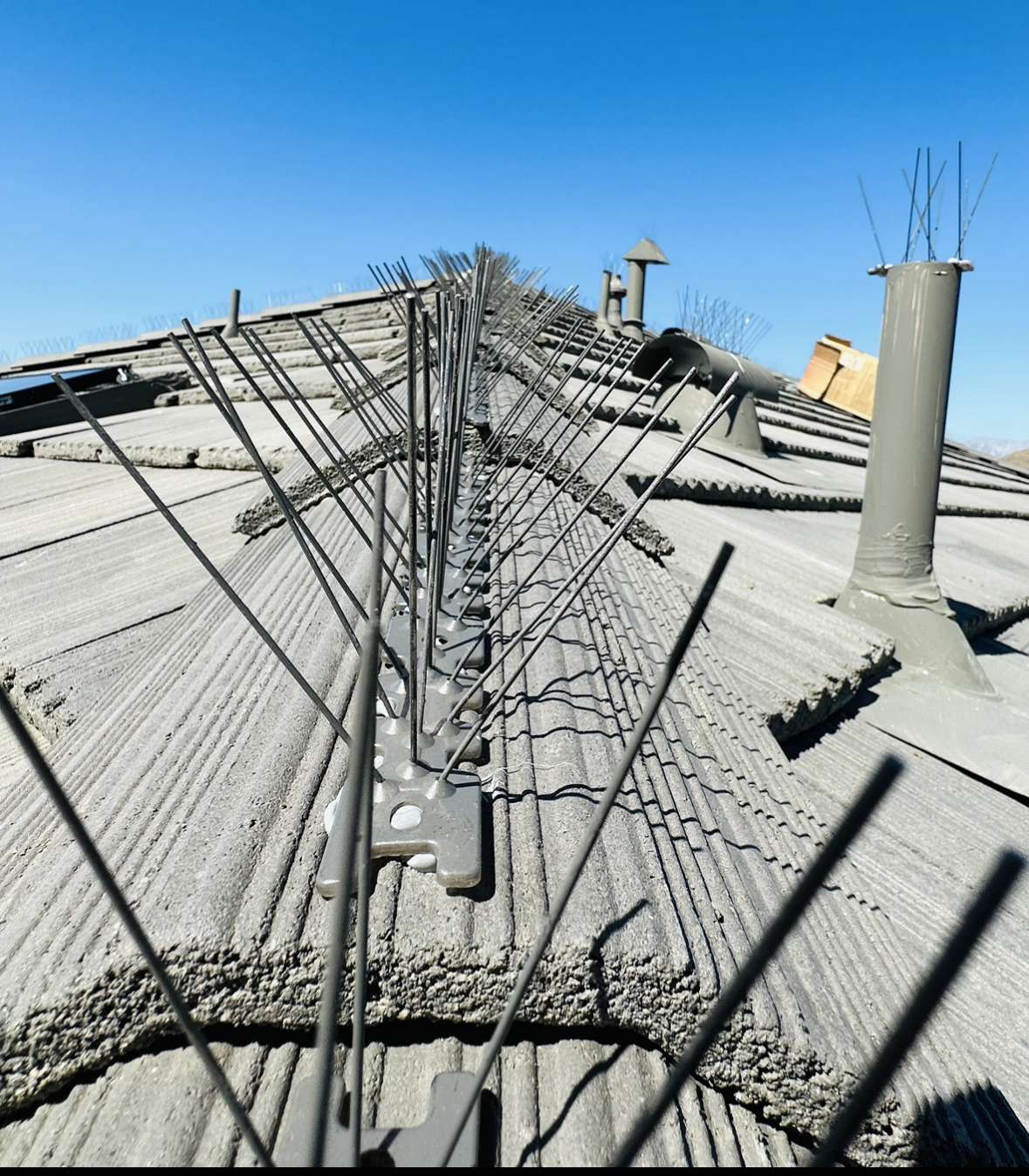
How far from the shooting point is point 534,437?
8.18ft

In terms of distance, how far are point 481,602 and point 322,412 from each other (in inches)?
95.3

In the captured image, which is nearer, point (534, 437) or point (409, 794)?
point (409, 794)

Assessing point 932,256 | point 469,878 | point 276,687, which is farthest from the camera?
point 932,256

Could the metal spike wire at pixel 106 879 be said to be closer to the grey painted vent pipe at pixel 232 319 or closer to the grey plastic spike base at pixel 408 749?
the grey plastic spike base at pixel 408 749

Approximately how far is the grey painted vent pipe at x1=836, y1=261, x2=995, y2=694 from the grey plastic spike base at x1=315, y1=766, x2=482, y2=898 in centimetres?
225

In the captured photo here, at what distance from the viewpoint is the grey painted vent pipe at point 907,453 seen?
268cm

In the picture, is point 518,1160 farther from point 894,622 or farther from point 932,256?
point 932,256

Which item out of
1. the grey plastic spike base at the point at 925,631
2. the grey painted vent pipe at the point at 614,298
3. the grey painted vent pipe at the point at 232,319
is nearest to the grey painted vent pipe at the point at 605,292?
the grey painted vent pipe at the point at 614,298

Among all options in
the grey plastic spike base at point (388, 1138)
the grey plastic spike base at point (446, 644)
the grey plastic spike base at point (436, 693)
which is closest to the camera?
the grey plastic spike base at point (388, 1138)

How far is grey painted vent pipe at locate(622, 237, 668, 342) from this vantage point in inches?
365

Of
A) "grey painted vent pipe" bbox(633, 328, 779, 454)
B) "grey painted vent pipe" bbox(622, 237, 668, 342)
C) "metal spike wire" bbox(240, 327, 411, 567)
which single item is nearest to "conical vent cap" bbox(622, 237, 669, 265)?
"grey painted vent pipe" bbox(622, 237, 668, 342)

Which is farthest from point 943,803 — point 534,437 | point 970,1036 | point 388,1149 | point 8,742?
point 8,742

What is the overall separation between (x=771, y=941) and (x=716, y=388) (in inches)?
193

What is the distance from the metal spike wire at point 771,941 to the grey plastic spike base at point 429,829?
12.8 inches
